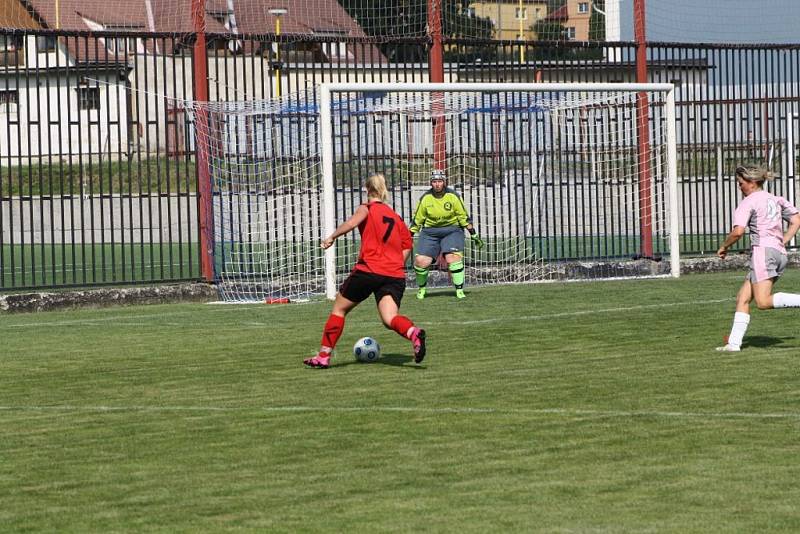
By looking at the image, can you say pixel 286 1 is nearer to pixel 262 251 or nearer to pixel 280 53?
pixel 280 53

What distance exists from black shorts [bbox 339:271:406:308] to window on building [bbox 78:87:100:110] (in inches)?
325

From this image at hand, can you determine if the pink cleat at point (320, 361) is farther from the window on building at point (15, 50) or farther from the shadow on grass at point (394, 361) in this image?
the window on building at point (15, 50)

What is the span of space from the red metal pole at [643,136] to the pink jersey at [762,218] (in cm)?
1094

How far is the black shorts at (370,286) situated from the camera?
1299 centimetres

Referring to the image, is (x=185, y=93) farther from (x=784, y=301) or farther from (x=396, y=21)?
(x=784, y=301)

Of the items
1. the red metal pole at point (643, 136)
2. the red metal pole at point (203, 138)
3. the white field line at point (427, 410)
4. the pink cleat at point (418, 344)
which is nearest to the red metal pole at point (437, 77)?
the red metal pole at point (643, 136)

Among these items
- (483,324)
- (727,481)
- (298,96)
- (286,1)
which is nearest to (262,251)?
(298,96)

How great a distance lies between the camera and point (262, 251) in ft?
70.5

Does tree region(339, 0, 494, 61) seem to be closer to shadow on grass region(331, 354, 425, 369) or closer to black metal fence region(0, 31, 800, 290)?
black metal fence region(0, 31, 800, 290)

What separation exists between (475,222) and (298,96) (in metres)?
5.10

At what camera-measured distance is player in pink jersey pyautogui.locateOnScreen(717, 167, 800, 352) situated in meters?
13.3

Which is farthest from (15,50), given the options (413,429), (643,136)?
(413,429)

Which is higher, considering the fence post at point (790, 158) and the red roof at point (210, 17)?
the red roof at point (210, 17)

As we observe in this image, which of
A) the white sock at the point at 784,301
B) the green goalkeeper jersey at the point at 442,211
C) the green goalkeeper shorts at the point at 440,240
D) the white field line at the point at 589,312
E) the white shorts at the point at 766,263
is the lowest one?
the white field line at the point at 589,312
